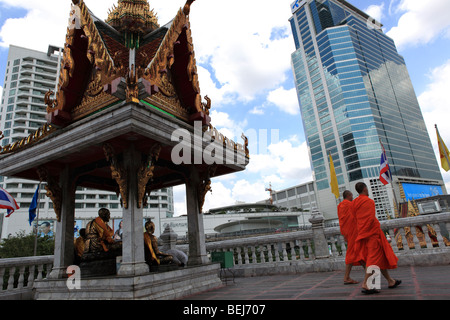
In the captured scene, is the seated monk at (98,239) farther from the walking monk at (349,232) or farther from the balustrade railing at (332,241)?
the walking monk at (349,232)

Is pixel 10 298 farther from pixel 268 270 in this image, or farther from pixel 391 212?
pixel 391 212

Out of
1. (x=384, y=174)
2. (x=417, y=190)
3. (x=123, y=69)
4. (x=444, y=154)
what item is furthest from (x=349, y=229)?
(x=417, y=190)

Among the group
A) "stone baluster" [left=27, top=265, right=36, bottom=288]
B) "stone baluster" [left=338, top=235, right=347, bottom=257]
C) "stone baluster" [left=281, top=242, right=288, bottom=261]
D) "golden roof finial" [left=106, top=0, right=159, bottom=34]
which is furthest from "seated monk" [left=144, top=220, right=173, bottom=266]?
"golden roof finial" [left=106, top=0, right=159, bottom=34]

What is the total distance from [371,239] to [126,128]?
5.09m

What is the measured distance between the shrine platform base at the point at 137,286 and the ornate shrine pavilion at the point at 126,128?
0.36m

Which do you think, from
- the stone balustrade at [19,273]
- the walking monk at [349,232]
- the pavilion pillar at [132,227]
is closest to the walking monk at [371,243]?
the walking monk at [349,232]

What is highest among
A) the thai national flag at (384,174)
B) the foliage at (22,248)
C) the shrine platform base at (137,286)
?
the thai national flag at (384,174)

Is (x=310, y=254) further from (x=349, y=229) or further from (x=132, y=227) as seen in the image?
(x=132, y=227)

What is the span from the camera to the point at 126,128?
5.71 metres

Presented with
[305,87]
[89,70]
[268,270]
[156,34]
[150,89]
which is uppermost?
[305,87]

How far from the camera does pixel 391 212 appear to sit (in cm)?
7025

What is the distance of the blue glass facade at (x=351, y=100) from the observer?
79188 millimetres

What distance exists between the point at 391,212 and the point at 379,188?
6.48m
